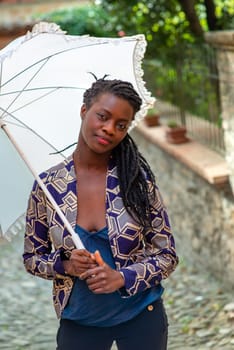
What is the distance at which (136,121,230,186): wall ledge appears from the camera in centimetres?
578

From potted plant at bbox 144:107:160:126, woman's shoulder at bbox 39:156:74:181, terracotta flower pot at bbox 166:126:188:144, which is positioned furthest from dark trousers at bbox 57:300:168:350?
potted plant at bbox 144:107:160:126

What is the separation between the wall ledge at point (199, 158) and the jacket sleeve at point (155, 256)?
323cm

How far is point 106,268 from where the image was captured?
2379 mm

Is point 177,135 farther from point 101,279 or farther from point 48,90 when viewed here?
point 101,279

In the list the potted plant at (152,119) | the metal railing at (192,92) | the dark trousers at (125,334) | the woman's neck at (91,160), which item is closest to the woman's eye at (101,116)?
the woman's neck at (91,160)

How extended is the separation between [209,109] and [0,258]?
8.28 feet

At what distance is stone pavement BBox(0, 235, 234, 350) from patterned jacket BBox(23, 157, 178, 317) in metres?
2.29

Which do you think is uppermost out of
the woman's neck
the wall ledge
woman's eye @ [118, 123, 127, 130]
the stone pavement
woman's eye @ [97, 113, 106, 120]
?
woman's eye @ [97, 113, 106, 120]

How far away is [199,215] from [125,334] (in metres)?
4.06

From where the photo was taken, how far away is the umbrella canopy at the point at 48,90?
285 cm

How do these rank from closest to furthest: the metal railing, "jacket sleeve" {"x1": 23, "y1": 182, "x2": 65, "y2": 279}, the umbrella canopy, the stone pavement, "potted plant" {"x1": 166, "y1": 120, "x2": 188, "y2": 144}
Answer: "jacket sleeve" {"x1": 23, "y1": 182, "x2": 65, "y2": 279}, the umbrella canopy, the stone pavement, the metal railing, "potted plant" {"x1": 166, "y1": 120, "x2": 188, "y2": 144}

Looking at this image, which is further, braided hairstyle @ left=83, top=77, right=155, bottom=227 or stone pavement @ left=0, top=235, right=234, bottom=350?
stone pavement @ left=0, top=235, right=234, bottom=350

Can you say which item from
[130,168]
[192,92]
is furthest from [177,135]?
[130,168]

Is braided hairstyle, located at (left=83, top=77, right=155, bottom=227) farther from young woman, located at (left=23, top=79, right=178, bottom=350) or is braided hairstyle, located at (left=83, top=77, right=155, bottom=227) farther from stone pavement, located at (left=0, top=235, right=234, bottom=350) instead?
stone pavement, located at (left=0, top=235, right=234, bottom=350)
